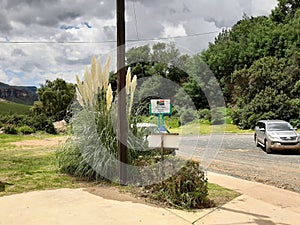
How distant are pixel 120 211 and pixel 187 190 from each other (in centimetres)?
91

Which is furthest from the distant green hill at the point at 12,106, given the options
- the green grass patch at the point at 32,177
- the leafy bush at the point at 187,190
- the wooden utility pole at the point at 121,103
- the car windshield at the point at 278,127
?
the leafy bush at the point at 187,190

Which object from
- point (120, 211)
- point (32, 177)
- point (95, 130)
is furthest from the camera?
point (32, 177)

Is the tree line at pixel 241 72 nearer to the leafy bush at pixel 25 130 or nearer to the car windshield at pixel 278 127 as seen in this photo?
the leafy bush at pixel 25 130

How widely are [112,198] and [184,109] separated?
5804 mm

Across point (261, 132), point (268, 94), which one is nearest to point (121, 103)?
point (261, 132)

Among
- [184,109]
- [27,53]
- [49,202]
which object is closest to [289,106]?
[184,109]

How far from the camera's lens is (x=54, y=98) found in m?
22.6

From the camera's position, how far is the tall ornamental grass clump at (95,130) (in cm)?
507

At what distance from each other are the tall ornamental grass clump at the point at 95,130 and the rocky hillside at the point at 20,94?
65.5 feet

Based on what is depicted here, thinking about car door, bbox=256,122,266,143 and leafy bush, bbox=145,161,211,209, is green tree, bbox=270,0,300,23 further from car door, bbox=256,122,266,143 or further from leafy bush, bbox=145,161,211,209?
leafy bush, bbox=145,161,211,209

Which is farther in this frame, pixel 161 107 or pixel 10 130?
pixel 10 130

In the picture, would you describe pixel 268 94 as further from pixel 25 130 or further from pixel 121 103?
pixel 121 103

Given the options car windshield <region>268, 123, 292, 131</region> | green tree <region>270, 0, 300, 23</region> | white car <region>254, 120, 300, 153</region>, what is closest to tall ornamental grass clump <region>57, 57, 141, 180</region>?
white car <region>254, 120, 300, 153</region>

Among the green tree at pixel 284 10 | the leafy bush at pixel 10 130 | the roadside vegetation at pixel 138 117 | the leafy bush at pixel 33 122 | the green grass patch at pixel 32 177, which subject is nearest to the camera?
the roadside vegetation at pixel 138 117
